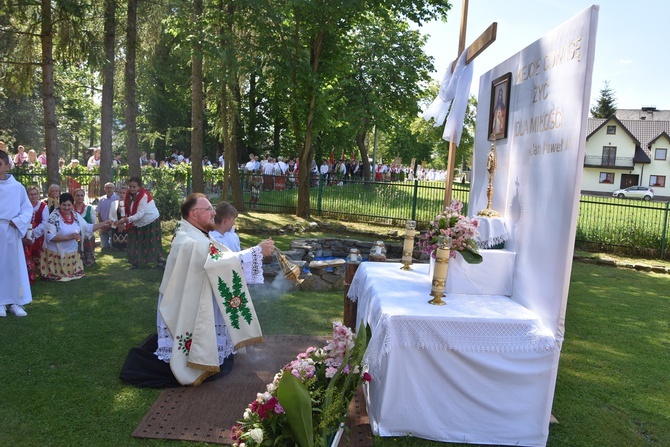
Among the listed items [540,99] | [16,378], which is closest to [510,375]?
[540,99]

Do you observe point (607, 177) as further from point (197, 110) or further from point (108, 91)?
point (108, 91)

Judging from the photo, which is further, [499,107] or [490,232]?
[499,107]

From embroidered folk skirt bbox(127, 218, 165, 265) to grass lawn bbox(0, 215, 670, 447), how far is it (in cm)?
28

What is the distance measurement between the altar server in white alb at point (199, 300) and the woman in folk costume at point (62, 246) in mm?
4870

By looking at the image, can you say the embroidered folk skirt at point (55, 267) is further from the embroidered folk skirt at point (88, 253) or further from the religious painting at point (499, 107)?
the religious painting at point (499, 107)

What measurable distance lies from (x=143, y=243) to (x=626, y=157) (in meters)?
→ 59.2

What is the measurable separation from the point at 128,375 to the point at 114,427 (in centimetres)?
89

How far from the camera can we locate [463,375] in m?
4.09

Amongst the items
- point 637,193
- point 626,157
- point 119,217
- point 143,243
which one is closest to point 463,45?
point 143,243

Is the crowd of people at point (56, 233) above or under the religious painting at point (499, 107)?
under

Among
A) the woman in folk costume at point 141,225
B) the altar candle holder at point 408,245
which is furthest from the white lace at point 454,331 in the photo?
the woman in folk costume at point 141,225

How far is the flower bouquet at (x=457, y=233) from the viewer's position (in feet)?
14.6

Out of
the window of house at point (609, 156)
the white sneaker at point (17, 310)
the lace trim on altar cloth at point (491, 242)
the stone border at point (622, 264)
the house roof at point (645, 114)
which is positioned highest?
the house roof at point (645, 114)

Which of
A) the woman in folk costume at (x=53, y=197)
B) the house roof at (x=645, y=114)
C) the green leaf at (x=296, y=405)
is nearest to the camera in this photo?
the green leaf at (x=296, y=405)
